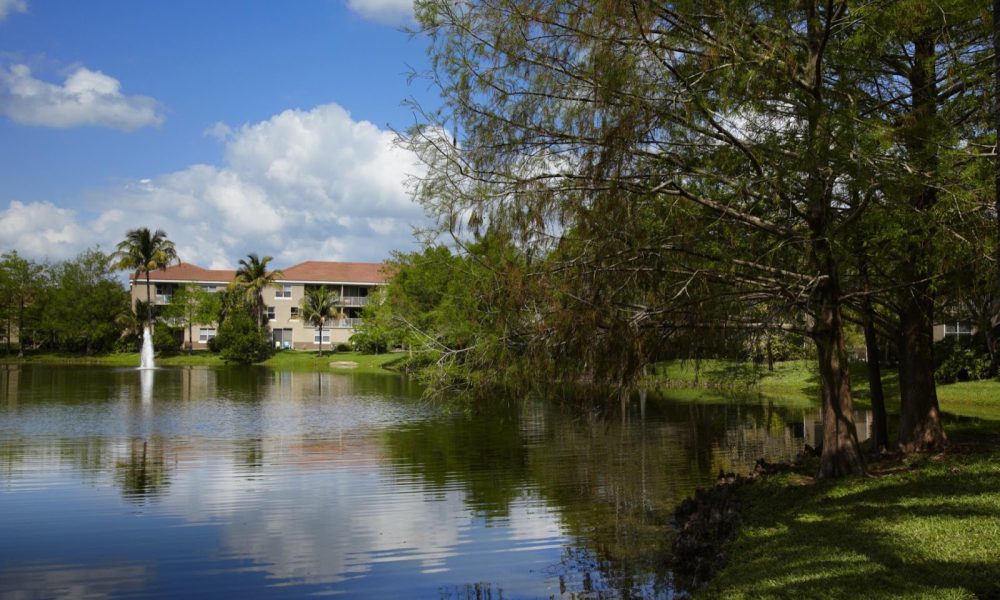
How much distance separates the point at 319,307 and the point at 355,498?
6243cm

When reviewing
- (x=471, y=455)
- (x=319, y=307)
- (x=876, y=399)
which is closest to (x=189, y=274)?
(x=319, y=307)

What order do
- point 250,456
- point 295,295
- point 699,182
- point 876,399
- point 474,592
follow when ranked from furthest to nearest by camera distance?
point 295,295
point 250,456
point 876,399
point 699,182
point 474,592

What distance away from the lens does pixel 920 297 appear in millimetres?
12305

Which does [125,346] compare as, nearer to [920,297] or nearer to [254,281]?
[254,281]

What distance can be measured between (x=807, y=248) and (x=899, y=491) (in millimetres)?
3103

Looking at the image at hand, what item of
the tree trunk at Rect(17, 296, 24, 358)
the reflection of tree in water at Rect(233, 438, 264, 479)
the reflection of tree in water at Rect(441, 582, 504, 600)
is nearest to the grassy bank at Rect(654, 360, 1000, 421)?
the reflection of tree in water at Rect(441, 582, 504, 600)

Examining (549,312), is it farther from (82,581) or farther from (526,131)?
(82,581)

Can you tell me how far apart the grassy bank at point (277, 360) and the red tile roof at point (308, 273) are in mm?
9771

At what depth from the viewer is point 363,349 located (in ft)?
240

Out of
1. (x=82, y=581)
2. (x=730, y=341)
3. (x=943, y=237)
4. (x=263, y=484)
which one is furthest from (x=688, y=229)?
(x=263, y=484)

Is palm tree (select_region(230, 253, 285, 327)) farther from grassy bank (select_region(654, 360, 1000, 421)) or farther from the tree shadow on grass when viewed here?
the tree shadow on grass

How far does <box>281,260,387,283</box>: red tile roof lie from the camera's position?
272 feet

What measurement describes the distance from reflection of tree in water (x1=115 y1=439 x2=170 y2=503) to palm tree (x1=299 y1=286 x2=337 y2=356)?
2139 inches

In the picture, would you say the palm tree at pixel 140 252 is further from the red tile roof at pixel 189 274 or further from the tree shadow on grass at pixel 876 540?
the tree shadow on grass at pixel 876 540
